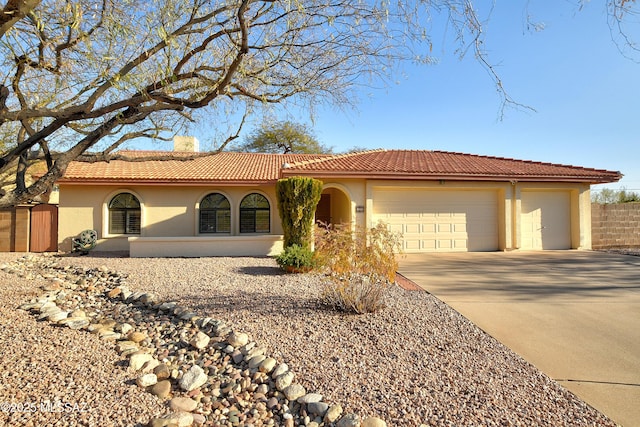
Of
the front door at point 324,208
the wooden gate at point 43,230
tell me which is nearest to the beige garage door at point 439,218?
the front door at point 324,208

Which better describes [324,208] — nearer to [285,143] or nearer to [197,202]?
[197,202]

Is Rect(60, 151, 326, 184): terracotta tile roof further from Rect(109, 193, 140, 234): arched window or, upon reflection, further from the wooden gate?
the wooden gate

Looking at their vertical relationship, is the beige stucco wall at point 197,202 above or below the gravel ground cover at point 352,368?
above

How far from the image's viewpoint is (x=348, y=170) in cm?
1257

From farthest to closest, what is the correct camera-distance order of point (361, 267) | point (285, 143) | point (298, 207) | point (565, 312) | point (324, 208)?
point (285, 143) → point (324, 208) → point (298, 207) → point (565, 312) → point (361, 267)

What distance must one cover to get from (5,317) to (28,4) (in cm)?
456

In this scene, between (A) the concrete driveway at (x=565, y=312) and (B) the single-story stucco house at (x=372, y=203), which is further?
(B) the single-story stucco house at (x=372, y=203)

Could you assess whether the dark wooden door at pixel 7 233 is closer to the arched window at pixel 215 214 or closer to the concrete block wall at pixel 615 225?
the arched window at pixel 215 214

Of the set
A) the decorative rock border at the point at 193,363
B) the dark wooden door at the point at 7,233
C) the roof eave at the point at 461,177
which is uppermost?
the roof eave at the point at 461,177

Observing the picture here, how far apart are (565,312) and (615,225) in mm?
13065

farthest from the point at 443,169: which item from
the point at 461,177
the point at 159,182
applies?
the point at 159,182

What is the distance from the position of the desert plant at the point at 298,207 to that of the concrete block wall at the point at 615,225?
12866 millimetres

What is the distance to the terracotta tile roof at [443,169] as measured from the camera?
1266 centimetres

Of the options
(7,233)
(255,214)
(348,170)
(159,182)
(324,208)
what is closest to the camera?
(348,170)
